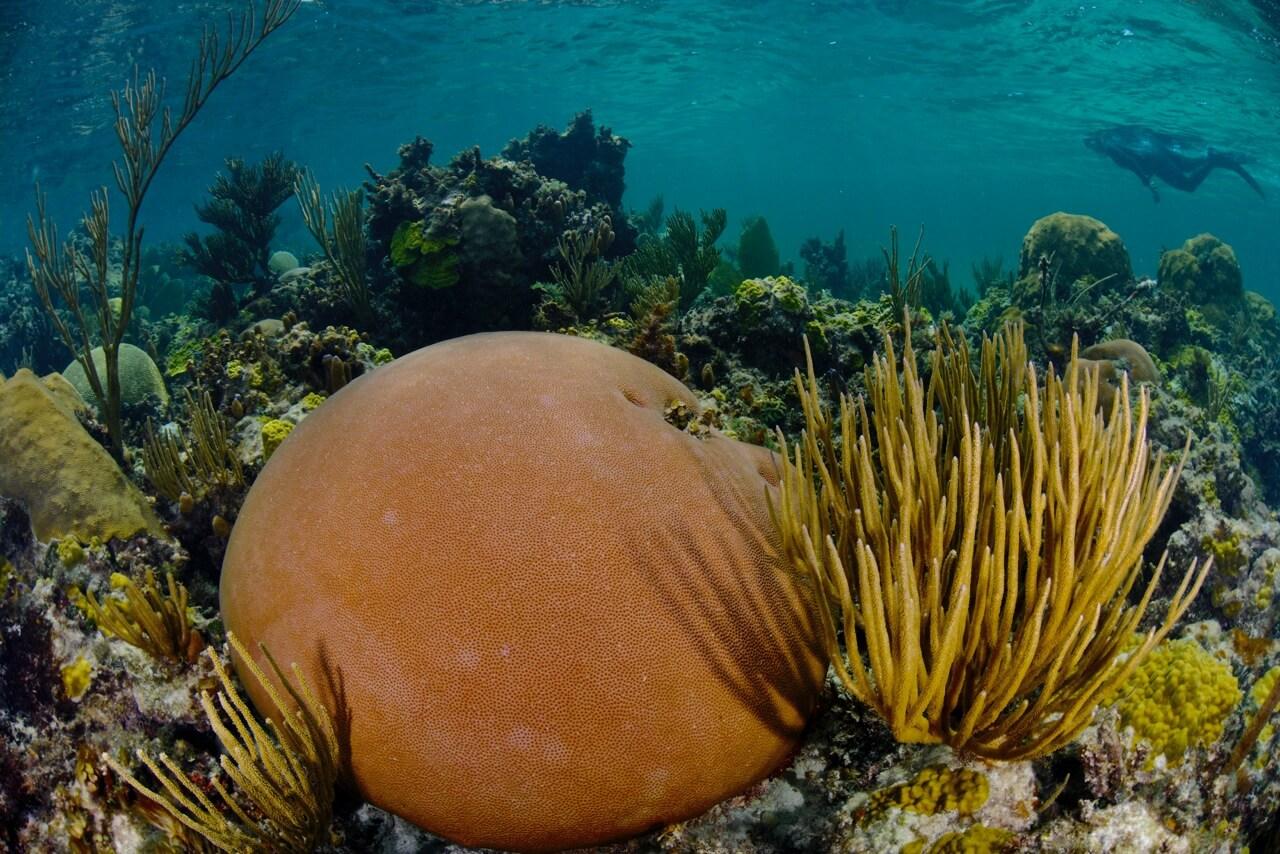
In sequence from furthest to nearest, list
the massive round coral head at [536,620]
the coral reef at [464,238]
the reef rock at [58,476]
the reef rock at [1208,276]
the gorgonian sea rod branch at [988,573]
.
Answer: the reef rock at [1208,276] → the coral reef at [464,238] → the reef rock at [58,476] → the massive round coral head at [536,620] → the gorgonian sea rod branch at [988,573]

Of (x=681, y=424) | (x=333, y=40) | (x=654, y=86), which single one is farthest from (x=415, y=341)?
(x=654, y=86)

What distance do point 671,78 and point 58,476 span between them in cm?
3887

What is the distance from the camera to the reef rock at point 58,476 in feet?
13.0

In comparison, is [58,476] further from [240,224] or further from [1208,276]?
[1208,276]

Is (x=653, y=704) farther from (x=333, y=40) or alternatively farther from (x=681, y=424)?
(x=333, y=40)

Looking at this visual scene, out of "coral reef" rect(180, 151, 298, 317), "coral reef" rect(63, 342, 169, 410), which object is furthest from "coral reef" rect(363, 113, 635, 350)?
"coral reef" rect(63, 342, 169, 410)

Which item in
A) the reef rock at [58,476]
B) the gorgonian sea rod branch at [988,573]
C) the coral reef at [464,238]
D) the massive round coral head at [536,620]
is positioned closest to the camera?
the gorgonian sea rod branch at [988,573]

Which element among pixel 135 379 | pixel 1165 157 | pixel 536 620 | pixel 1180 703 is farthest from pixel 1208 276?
pixel 135 379

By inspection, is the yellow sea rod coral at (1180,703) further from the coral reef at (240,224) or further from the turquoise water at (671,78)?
the turquoise water at (671,78)

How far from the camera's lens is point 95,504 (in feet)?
13.1

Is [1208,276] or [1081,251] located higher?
[1081,251]

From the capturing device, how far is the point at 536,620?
2207mm

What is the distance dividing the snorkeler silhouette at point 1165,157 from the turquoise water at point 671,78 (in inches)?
48.5

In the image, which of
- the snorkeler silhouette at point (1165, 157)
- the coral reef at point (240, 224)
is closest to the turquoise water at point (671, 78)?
the snorkeler silhouette at point (1165, 157)
